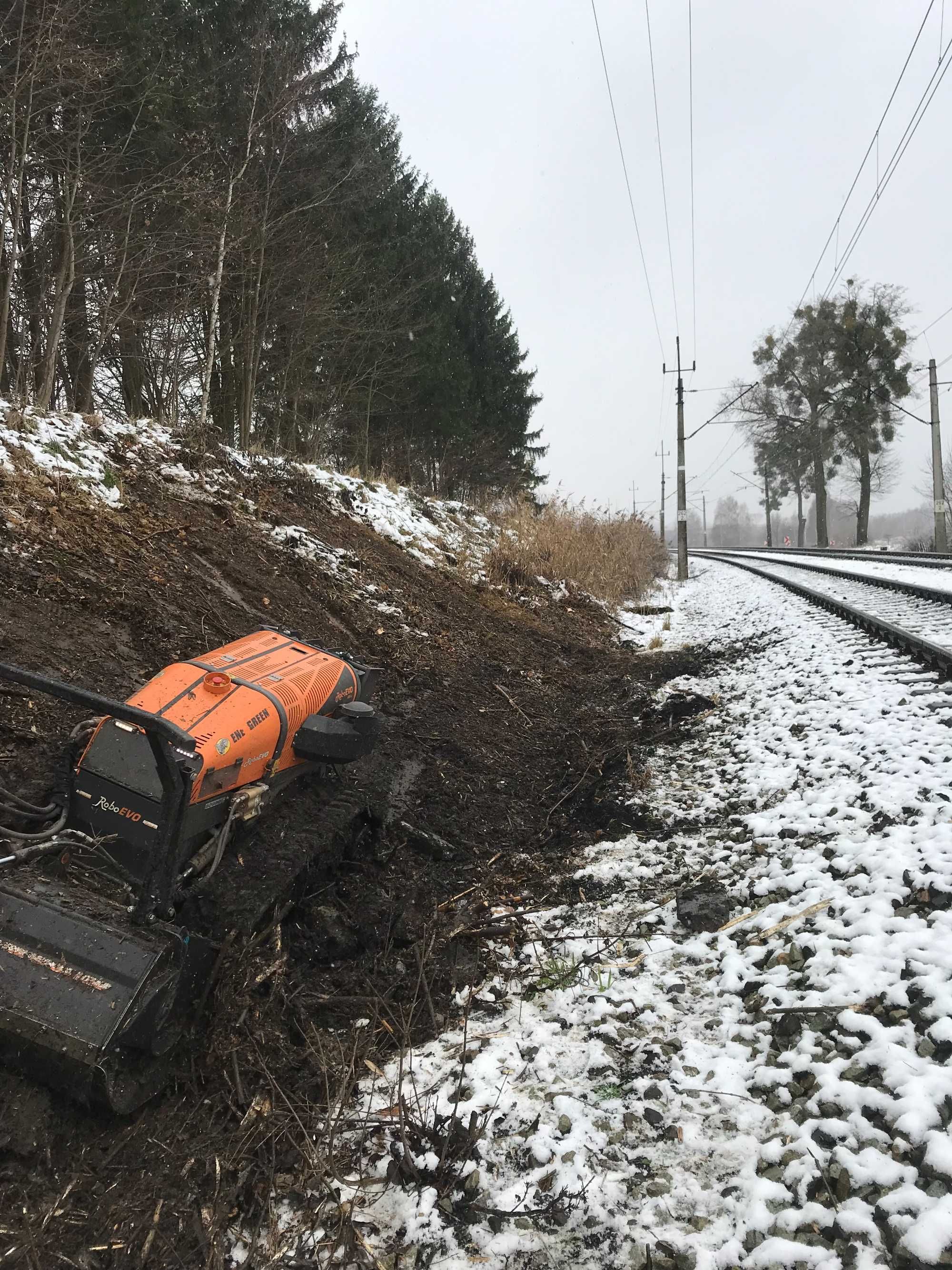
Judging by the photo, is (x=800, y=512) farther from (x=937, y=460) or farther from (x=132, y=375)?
(x=132, y=375)

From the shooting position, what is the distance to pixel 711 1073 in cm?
234

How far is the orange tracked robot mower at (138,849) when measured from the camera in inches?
79.3

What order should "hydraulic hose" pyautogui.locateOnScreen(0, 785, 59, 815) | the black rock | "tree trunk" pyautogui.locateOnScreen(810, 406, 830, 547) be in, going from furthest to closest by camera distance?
"tree trunk" pyautogui.locateOnScreen(810, 406, 830, 547)
the black rock
"hydraulic hose" pyautogui.locateOnScreen(0, 785, 59, 815)

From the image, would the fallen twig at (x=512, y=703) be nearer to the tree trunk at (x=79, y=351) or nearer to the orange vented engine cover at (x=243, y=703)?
the orange vented engine cover at (x=243, y=703)

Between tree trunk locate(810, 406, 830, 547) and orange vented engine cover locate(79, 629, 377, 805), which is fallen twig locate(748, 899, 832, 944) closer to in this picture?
orange vented engine cover locate(79, 629, 377, 805)

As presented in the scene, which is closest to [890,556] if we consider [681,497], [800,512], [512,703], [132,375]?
[681,497]

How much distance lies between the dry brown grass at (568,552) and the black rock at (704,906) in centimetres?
820

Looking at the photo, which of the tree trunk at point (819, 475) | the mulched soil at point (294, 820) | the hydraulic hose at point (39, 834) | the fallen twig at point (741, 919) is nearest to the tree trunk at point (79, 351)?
the mulched soil at point (294, 820)

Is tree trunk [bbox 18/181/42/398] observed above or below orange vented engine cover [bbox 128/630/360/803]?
above

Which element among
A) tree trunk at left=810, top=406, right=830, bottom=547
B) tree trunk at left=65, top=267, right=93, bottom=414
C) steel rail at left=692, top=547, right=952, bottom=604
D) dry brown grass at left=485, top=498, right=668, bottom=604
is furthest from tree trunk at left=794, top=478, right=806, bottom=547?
tree trunk at left=65, top=267, right=93, bottom=414

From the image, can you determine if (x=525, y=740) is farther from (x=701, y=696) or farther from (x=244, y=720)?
(x=244, y=720)

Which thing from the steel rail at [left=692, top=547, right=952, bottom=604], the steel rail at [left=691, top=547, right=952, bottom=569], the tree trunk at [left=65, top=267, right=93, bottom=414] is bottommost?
the steel rail at [left=692, top=547, right=952, bottom=604]

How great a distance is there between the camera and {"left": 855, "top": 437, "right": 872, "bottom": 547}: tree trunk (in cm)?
3369

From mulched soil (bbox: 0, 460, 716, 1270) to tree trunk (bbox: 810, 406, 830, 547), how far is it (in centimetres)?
3264
